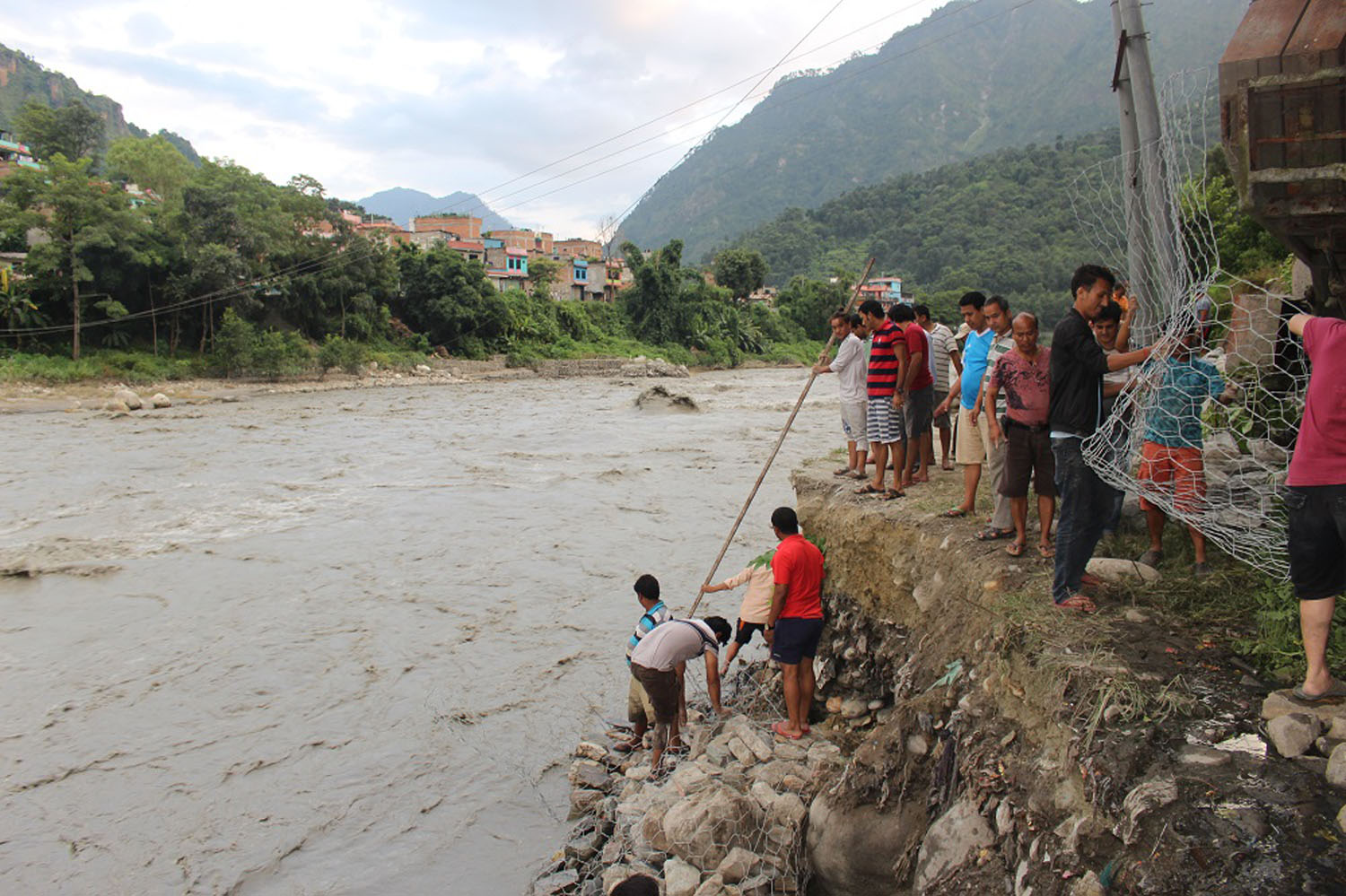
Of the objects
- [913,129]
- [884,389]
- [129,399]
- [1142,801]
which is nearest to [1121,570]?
[1142,801]

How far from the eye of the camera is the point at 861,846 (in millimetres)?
4098

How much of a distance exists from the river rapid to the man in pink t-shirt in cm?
437

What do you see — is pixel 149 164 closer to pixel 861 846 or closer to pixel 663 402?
pixel 663 402

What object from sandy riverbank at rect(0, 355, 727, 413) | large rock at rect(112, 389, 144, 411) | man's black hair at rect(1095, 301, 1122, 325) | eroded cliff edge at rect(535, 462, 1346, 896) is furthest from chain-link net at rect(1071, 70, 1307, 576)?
sandy riverbank at rect(0, 355, 727, 413)

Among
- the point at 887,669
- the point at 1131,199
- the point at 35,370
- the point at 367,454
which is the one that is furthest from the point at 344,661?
the point at 35,370

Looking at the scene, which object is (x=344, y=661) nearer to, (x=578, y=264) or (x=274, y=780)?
(x=274, y=780)

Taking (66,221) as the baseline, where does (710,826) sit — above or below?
below

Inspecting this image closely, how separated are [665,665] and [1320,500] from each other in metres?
3.79

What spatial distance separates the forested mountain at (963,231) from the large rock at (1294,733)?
37.3 metres

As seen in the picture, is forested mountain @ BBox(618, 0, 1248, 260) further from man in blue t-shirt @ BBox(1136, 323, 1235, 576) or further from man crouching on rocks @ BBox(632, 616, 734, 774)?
man in blue t-shirt @ BBox(1136, 323, 1235, 576)

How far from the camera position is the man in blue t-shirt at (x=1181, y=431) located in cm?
457

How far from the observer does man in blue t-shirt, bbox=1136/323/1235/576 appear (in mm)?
4574

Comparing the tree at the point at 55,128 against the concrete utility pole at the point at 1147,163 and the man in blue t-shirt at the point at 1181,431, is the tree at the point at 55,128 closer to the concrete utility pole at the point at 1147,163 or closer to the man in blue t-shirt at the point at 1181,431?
the concrete utility pole at the point at 1147,163

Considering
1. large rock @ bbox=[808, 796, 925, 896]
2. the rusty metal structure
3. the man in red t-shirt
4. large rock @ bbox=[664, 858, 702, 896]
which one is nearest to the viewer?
the rusty metal structure
